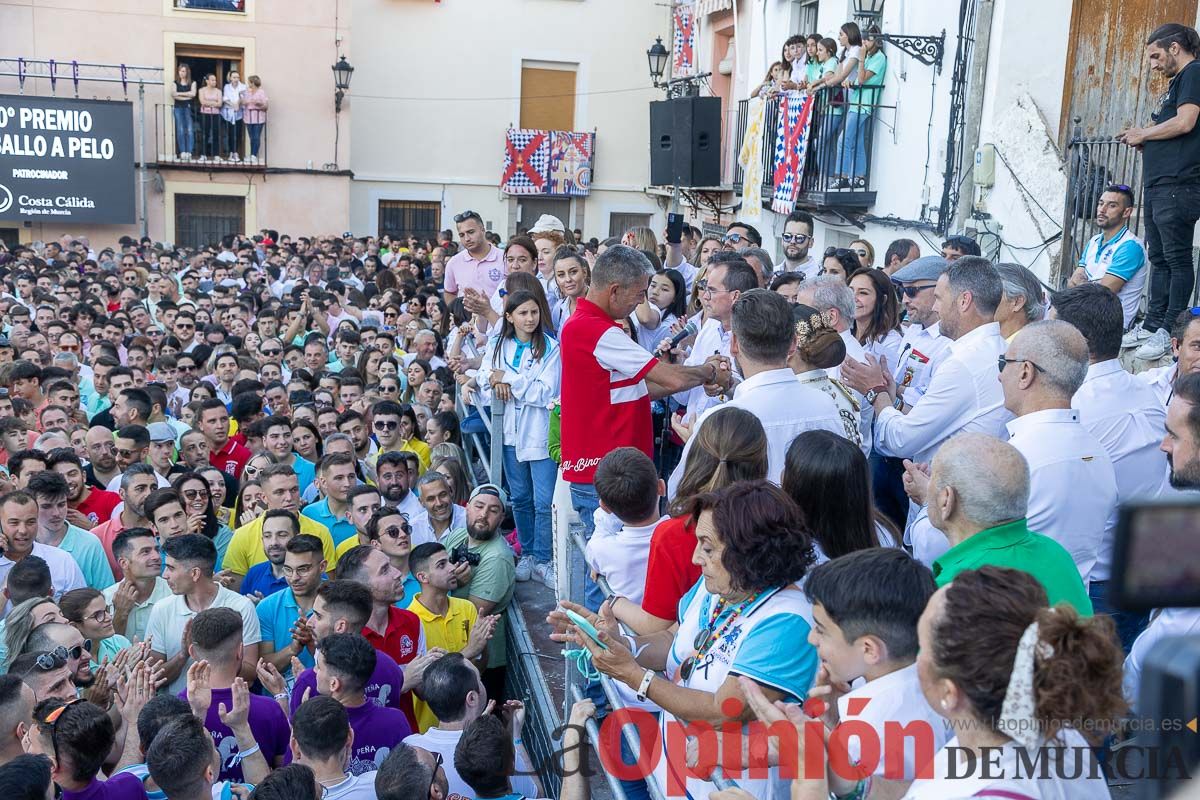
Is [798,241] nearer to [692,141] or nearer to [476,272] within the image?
[476,272]

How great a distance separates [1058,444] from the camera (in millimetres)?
3621

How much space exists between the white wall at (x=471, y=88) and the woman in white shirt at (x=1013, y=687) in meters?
23.6

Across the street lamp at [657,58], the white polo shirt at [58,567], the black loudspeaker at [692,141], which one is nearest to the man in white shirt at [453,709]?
the white polo shirt at [58,567]

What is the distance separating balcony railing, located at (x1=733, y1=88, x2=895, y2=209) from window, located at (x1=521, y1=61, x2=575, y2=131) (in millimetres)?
12745

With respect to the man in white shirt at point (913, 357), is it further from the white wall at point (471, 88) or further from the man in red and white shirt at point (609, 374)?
the white wall at point (471, 88)

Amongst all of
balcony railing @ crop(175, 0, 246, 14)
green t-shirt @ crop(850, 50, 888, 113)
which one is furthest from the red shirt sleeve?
balcony railing @ crop(175, 0, 246, 14)

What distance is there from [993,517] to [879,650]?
2.14ft

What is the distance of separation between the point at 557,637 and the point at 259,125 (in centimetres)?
2153

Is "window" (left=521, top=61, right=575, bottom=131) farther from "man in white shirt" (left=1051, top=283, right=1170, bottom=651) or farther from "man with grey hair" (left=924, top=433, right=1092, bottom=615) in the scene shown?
"man with grey hair" (left=924, top=433, right=1092, bottom=615)

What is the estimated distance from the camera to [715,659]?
3020 mm

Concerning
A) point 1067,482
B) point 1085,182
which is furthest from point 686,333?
point 1085,182

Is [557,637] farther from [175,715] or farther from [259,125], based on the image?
[259,125]

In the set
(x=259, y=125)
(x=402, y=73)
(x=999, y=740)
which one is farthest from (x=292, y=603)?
(x=402, y=73)

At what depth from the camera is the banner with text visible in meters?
21.6
